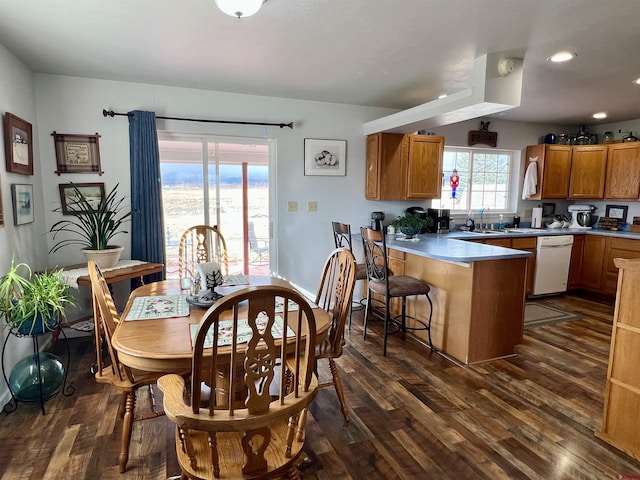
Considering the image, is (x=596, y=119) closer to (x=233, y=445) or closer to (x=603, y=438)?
(x=603, y=438)

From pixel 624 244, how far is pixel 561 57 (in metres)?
3.02

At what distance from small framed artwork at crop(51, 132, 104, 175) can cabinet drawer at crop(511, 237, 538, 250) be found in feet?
14.9

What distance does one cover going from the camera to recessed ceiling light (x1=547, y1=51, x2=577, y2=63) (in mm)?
2670

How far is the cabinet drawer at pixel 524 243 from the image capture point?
4.58 m

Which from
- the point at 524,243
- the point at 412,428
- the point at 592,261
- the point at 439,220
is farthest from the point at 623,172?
the point at 412,428

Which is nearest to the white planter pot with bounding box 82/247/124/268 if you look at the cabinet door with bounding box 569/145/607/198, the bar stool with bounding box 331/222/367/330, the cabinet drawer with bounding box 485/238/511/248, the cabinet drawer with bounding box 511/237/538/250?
the bar stool with bounding box 331/222/367/330

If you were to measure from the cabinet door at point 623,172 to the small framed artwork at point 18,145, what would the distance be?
636 cm

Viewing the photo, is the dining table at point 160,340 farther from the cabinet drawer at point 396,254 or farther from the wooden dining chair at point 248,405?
the cabinet drawer at point 396,254

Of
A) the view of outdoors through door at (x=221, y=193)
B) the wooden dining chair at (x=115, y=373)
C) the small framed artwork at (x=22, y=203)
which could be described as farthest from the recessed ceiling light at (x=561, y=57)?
the small framed artwork at (x=22, y=203)

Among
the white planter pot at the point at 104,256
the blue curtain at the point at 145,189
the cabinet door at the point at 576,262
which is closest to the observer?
the white planter pot at the point at 104,256

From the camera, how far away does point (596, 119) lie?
5.07m

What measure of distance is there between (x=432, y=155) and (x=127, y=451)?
3.99 m

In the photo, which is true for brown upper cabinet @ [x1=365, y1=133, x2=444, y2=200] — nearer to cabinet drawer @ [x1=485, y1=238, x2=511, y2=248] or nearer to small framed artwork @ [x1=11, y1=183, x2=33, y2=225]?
cabinet drawer @ [x1=485, y1=238, x2=511, y2=248]

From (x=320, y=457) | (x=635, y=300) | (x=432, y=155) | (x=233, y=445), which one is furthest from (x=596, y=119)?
(x=233, y=445)
